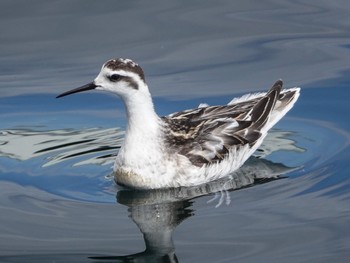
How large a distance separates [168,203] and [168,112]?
2.95 metres

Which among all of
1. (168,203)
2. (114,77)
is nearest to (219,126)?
(168,203)

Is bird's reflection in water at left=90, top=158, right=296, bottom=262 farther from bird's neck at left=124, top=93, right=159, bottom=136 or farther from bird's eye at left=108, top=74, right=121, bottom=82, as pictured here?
bird's eye at left=108, top=74, right=121, bottom=82

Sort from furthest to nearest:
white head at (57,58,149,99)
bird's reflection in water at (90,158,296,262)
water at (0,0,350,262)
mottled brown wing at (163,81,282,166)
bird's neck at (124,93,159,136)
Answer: mottled brown wing at (163,81,282,166), bird's neck at (124,93,159,136), white head at (57,58,149,99), water at (0,0,350,262), bird's reflection in water at (90,158,296,262)

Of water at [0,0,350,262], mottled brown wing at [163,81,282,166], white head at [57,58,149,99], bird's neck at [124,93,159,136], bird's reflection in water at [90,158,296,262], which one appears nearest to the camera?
bird's reflection in water at [90,158,296,262]

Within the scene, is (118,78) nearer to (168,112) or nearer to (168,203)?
(168,203)

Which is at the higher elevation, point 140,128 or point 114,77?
point 114,77

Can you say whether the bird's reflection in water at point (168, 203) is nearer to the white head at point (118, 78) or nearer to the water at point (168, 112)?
the water at point (168, 112)

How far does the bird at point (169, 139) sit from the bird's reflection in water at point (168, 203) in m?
0.13

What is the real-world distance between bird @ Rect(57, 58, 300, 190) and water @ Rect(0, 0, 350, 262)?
0.18 metres

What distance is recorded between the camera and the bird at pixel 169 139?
12.7m

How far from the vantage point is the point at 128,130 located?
13047 mm

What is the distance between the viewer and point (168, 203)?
12.5m

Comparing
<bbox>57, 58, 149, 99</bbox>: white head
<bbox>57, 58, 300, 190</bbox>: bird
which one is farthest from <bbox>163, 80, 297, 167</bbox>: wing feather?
<bbox>57, 58, 149, 99</bbox>: white head

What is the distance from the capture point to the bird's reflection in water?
11.1m
